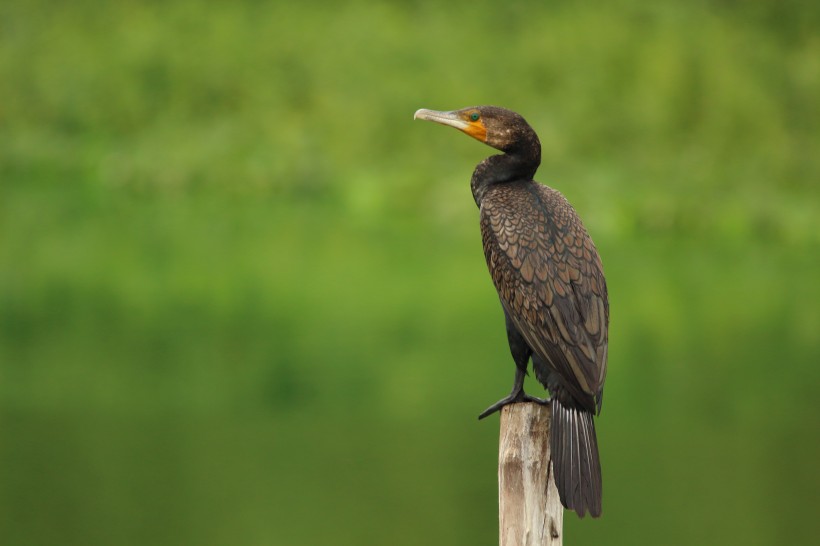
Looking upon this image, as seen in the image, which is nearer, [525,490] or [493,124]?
[525,490]

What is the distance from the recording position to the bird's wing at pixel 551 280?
13.1ft

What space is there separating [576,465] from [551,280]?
0.57m

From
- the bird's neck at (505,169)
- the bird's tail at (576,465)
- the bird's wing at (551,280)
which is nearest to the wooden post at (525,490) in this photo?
the bird's tail at (576,465)

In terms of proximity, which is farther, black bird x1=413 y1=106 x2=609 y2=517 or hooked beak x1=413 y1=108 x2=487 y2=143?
hooked beak x1=413 y1=108 x2=487 y2=143

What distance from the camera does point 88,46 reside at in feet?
74.8

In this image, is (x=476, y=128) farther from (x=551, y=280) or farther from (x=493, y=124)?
(x=551, y=280)

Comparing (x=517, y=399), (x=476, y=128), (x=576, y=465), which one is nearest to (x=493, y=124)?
(x=476, y=128)

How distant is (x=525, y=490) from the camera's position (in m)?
3.82

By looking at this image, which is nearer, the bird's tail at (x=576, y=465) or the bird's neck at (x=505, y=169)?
the bird's tail at (x=576, y=465)

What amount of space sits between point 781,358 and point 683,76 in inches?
356

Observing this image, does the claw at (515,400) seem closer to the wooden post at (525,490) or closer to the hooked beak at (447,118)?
the wooden post at (525,490)

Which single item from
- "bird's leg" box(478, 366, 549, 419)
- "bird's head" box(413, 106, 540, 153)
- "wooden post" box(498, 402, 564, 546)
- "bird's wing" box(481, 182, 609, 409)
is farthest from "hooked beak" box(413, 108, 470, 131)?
"wooden post" box(498, 402, 564, 546)

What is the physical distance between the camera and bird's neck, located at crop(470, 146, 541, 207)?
447cm

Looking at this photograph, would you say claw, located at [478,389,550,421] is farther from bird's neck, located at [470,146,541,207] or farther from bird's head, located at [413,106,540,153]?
bird's head, located at [413,106,540,153]
